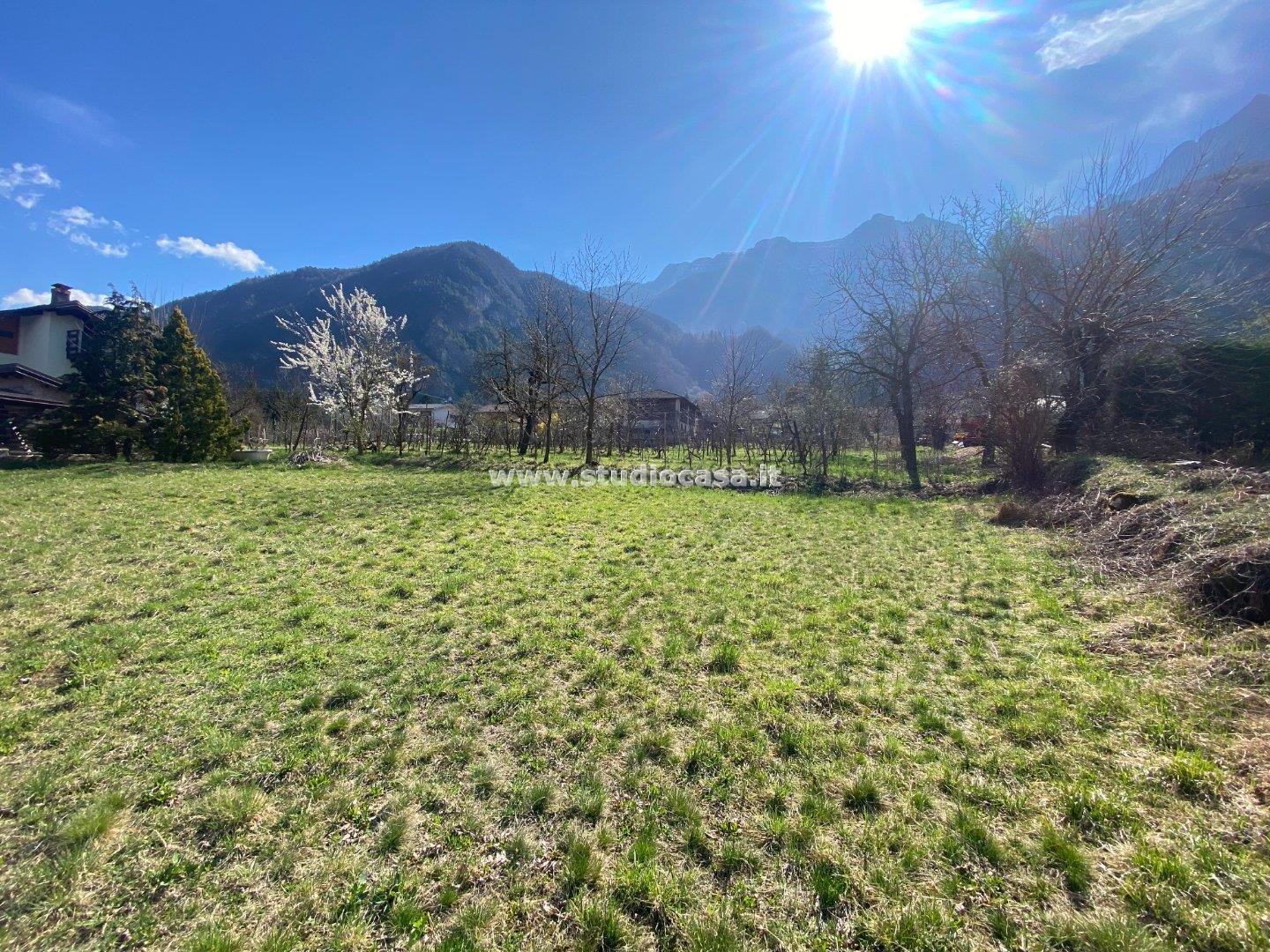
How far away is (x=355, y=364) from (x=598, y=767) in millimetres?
26188

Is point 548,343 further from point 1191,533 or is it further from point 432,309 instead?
point 432,309

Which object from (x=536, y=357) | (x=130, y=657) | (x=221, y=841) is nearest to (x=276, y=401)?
(x=536, y=357)

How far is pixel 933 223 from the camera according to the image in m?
16.7

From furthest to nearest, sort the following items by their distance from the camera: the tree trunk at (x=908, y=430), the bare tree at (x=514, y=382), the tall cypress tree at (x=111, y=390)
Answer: the bare tree at (x=514, y=382) → the tree trunk at (x=908, y=430) → the tall cypress tree at (x=111, y=390)

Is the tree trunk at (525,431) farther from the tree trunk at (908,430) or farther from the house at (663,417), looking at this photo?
the tree trunk at (908,430)

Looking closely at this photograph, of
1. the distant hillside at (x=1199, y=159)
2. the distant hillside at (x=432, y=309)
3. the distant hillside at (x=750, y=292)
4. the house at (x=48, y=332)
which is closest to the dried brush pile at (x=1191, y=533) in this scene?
the distant hillside at (x=1199, y=159)

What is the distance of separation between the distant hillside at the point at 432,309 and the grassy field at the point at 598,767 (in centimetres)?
6360

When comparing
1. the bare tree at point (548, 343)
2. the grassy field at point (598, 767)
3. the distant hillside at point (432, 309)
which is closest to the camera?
the grassy field at point (598, 767)

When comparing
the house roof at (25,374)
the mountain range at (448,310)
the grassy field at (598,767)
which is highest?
the mountain range at (448,310)

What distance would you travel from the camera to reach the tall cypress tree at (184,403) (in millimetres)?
15586

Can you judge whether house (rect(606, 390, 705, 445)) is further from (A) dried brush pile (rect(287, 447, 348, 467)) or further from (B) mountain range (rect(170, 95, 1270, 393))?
(A) dried brush pile (rect(287, 447, 348, 467))

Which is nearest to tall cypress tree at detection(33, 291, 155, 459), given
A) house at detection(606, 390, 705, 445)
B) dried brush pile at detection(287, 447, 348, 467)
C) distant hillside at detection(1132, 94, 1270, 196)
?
dried brush pile at detection(287, 447, 348, 467)

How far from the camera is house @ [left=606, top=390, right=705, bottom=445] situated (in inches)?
1414

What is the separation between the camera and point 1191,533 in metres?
5.20
